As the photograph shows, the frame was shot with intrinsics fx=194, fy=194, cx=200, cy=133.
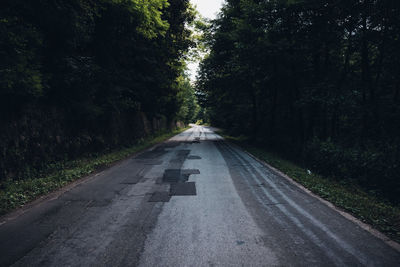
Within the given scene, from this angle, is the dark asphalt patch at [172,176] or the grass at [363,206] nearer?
the grass at [363,206]

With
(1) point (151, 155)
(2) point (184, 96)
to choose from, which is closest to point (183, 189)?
(1) point (151, 155)

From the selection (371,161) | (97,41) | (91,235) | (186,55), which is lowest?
(91,235)

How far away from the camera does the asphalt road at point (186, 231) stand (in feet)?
9.01

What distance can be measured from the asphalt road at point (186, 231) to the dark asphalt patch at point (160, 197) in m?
0.03

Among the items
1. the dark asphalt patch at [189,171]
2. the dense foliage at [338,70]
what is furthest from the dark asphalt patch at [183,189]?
the dense foliage at [338,70]

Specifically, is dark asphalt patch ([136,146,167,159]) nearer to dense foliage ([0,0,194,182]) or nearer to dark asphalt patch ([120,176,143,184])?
dense foliage ([0,0,194,182])

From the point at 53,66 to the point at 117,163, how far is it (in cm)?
471

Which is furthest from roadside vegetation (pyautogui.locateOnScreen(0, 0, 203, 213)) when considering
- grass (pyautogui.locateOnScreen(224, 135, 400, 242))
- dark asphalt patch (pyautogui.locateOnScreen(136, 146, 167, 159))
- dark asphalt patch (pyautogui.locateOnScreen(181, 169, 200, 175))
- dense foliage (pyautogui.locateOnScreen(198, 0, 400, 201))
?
grass (pyautogui.locateOnScreen(224, 135, 400, 242))

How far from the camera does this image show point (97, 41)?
9828 mm

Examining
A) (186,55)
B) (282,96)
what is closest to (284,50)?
(282,96)

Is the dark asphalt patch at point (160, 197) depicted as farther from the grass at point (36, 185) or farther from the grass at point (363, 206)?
the grass at point (363, 206)

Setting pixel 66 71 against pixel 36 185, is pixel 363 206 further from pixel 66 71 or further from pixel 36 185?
pixel 66 71

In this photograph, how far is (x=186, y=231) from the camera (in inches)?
135

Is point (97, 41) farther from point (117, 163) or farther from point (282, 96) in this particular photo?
point (282, 96)
